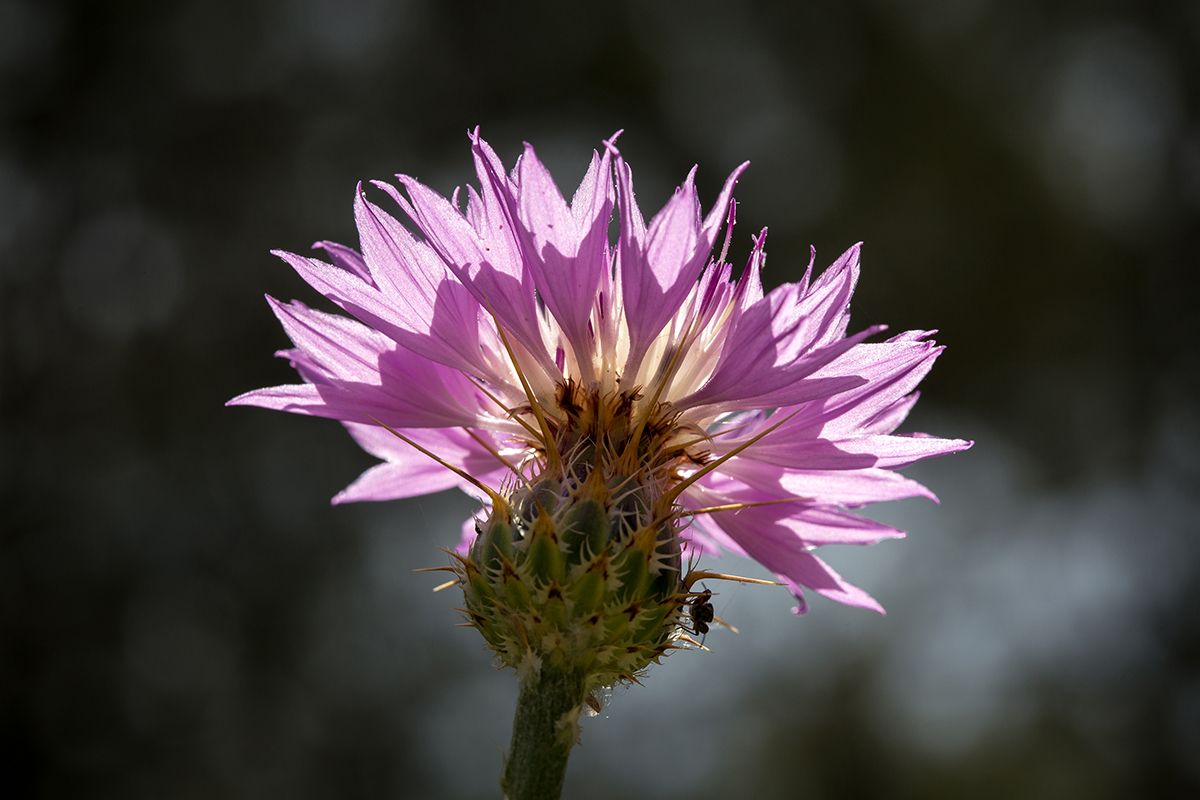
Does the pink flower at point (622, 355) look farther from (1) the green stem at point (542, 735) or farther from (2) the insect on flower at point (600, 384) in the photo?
(1) the green stem at point (542, 735)

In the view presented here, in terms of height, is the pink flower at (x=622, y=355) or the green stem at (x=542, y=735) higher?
the pink flower at (x=622, y=355)

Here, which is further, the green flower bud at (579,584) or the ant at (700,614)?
the ant at (700,614)

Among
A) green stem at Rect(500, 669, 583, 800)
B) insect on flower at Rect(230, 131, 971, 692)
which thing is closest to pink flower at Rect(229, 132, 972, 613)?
insect on flower at Rect(230, 131, 971, 692)

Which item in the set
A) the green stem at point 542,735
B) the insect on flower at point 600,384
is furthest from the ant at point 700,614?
the green stem at point 542,735

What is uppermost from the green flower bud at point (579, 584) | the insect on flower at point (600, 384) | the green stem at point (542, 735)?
the insect on flower at point (600, 384)

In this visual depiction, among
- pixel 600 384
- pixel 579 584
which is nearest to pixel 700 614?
pixel 579 584

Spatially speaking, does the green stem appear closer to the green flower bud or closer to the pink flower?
the green flower bud

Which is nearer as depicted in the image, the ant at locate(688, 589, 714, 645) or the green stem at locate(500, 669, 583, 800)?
the green stem at locate(500, 669, 583, 800)
